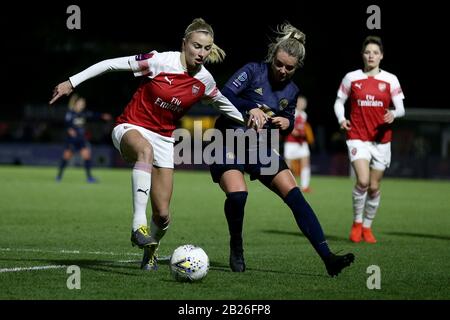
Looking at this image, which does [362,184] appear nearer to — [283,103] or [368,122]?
[368,122]

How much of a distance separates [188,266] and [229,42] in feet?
121

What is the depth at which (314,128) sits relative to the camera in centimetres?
3947

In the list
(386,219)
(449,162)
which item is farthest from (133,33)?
(386,219)

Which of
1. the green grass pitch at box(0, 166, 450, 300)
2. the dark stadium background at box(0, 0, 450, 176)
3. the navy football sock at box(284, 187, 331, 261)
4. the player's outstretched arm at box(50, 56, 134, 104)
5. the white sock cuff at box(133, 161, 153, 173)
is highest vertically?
the dark stadium background at box(0, 0, 450, 176)

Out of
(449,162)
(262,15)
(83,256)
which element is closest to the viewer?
(83,256)

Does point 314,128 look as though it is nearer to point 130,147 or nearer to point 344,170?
point 344,170

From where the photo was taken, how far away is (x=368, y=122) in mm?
11242

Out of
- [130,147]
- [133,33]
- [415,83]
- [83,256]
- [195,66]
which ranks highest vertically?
[133,33]

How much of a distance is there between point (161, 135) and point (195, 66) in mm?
649

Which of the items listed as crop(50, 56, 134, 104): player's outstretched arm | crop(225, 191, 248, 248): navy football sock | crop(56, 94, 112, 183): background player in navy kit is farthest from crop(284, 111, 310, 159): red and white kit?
crop(50, 56, 134, 104): player's outstretched arm

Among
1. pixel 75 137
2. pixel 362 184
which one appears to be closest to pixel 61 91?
pixel 362 184

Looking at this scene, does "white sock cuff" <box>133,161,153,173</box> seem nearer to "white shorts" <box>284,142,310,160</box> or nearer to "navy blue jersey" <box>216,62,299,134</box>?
"navy blue jersey" <box>216,62,299,134</box>

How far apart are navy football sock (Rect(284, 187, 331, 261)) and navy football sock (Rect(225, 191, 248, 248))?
16.2 inches

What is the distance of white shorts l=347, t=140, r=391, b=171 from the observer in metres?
11.2
